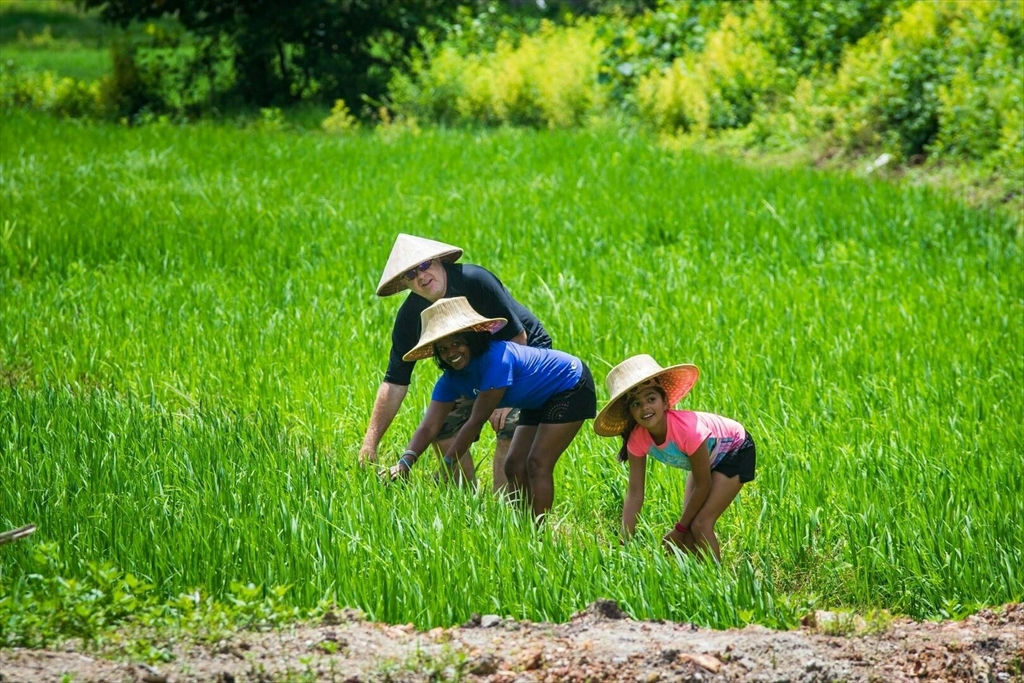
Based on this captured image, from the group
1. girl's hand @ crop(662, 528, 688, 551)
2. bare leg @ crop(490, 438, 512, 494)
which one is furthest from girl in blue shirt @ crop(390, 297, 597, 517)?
girl's hand @ crop(662, 528, 688, 551)

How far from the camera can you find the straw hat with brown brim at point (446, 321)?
403cm

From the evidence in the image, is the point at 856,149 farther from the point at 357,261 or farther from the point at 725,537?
the point at 725,537

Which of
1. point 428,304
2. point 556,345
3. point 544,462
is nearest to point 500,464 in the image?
point 544,462

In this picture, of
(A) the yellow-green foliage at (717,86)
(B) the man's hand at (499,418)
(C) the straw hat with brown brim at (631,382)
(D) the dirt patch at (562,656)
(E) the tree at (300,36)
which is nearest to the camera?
(D) the dirt patch at (562,656)

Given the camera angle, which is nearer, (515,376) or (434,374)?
(515,376)

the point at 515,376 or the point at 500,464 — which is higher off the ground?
the point at 515,376

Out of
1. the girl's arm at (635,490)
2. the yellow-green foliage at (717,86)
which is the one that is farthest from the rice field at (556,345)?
the yellow-green foliage at (717,86)

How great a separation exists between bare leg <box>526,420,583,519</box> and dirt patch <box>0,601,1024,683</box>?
3.31 feet

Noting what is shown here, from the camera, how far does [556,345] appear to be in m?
6.44

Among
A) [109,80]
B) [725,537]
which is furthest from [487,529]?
[109,80]

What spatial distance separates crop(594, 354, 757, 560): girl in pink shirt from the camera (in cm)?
381

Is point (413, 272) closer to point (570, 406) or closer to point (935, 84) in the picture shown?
point (570, 406)

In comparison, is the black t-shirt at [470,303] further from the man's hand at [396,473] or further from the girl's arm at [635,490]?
the girl's arm at [635,490]

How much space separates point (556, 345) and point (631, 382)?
268 centimetres
